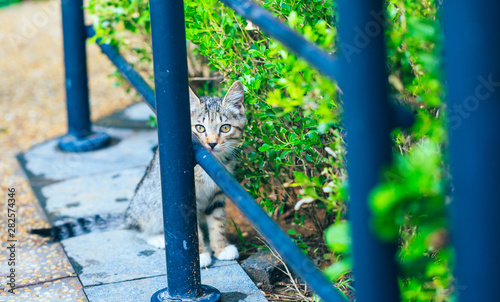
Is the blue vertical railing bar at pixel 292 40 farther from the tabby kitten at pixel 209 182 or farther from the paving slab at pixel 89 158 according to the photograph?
the paving slab at pixel 89 158

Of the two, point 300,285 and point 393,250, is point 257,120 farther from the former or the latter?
point 393,250

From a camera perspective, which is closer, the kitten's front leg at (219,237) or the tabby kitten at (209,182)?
the kitten's front leg at (219,237)

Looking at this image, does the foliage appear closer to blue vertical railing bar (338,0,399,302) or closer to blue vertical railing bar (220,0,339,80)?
blue vertical railing bar (338,0,399,302)

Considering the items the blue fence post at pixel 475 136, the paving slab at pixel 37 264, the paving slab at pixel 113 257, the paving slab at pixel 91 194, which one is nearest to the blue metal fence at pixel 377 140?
the blue fence post at pixel 475 136

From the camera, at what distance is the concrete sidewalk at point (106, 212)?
2.44 meters

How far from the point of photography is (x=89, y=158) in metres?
4.11

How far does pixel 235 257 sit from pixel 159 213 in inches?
18.3

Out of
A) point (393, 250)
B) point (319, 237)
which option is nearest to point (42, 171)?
point (319, 237)

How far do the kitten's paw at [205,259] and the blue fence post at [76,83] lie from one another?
179 cm

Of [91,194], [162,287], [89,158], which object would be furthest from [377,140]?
[89,158]

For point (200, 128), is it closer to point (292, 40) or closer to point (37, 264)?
point (37, 264)
